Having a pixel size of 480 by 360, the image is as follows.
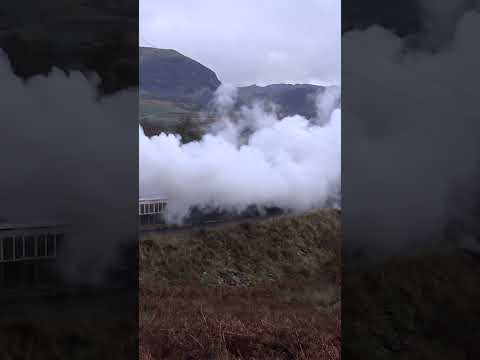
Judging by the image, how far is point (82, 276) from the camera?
3.54 m

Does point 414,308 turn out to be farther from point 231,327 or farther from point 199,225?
point 199,225

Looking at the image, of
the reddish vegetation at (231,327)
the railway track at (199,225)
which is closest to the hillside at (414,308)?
the reddish vegetation at (231,327)

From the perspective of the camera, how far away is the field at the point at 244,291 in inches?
288

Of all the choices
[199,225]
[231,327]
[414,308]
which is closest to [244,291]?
[199,225]

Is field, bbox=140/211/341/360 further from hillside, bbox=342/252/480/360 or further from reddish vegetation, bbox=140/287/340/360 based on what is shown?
hillside, bbox=342/252/480/360

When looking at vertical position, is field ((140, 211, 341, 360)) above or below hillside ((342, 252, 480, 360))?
below

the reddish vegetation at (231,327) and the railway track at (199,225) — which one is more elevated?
the railway track at (199,225)

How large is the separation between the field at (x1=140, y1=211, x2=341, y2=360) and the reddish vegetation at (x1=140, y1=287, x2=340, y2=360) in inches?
0.7

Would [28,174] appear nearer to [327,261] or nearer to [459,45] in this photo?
[459,45]

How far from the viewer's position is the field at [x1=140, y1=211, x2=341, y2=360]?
7324 mm

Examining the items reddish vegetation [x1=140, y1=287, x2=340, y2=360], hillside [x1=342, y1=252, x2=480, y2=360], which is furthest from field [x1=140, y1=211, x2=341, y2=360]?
hillside [x1=342, y1=252, x2=480, y2=360]

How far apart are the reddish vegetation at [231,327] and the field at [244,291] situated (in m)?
0.02

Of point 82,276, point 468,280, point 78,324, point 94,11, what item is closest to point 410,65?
point 468,280

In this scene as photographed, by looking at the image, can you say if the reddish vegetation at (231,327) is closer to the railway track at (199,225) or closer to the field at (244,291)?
the field at (244,291)
